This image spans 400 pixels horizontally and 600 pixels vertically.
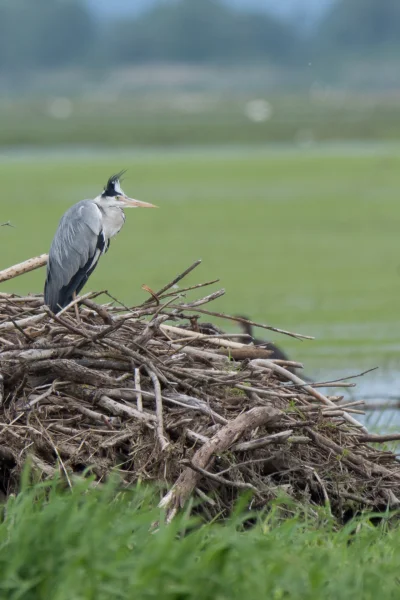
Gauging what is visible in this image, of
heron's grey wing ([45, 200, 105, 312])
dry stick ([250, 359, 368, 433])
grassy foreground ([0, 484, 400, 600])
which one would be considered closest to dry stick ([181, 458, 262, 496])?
grassy foreground ([0, 484, 400, 600])

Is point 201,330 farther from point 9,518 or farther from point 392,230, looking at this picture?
point 392,230

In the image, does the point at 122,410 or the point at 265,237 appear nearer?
the point at 122,410

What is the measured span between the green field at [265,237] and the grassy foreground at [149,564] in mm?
6684

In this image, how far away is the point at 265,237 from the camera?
2259 cm

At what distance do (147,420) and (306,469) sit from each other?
727 millimetres

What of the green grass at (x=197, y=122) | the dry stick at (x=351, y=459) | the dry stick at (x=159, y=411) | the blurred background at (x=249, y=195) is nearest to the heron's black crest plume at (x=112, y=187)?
the dry stick at (x=159, y=411)

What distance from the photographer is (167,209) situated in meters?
27.7

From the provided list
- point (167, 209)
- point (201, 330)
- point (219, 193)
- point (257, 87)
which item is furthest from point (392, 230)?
point (257, 87)

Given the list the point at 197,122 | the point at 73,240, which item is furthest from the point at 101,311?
the point at 197,122

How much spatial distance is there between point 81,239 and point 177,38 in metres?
181

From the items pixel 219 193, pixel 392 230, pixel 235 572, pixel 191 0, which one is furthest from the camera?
pixel 191 0

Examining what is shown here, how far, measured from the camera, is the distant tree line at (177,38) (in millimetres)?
180125

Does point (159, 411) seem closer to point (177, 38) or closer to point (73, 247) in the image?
point (73, 247)

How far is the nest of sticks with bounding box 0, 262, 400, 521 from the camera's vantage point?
17.2 feet
